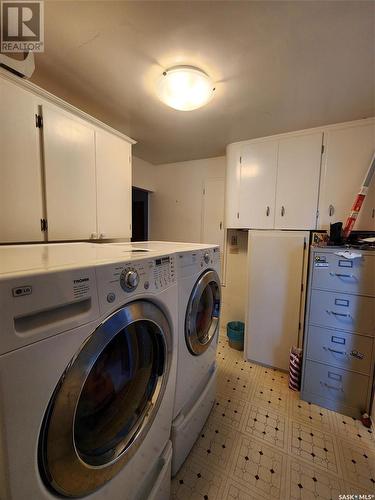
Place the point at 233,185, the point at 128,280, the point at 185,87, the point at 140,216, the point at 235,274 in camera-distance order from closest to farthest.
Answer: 1. the point at 128,280
2. the point at 185,87
3. the point at 233,185
4. the point at 235,274
5. the point at 140,216

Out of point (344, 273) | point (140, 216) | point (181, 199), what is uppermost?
point (181, 199)

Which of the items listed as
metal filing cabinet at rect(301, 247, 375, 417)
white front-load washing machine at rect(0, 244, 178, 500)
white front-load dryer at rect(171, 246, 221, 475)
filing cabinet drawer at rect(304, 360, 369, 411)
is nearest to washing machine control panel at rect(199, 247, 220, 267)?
white front-load dryer at rect(171, 246, 221, 475)

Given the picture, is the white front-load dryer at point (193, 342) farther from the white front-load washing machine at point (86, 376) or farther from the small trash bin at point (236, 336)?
the small trash bin at point (236, 336)

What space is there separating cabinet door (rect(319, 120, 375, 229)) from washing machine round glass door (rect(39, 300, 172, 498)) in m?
1.80

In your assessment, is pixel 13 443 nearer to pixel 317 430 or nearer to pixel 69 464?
pixel 69 464

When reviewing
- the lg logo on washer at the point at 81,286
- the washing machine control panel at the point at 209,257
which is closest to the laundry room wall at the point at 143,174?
the washing machine control panel at the point at 209,257

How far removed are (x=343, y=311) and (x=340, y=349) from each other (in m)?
0.29

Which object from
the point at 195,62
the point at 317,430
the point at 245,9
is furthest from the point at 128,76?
the point at 317,430

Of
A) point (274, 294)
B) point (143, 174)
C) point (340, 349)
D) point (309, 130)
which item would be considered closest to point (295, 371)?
point (340, 349)

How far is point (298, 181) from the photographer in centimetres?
194

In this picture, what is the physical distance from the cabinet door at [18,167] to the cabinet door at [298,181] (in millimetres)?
1940

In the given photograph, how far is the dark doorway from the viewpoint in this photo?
319 cm

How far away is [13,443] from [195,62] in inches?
65.3

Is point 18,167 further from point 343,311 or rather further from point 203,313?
point 343,311
